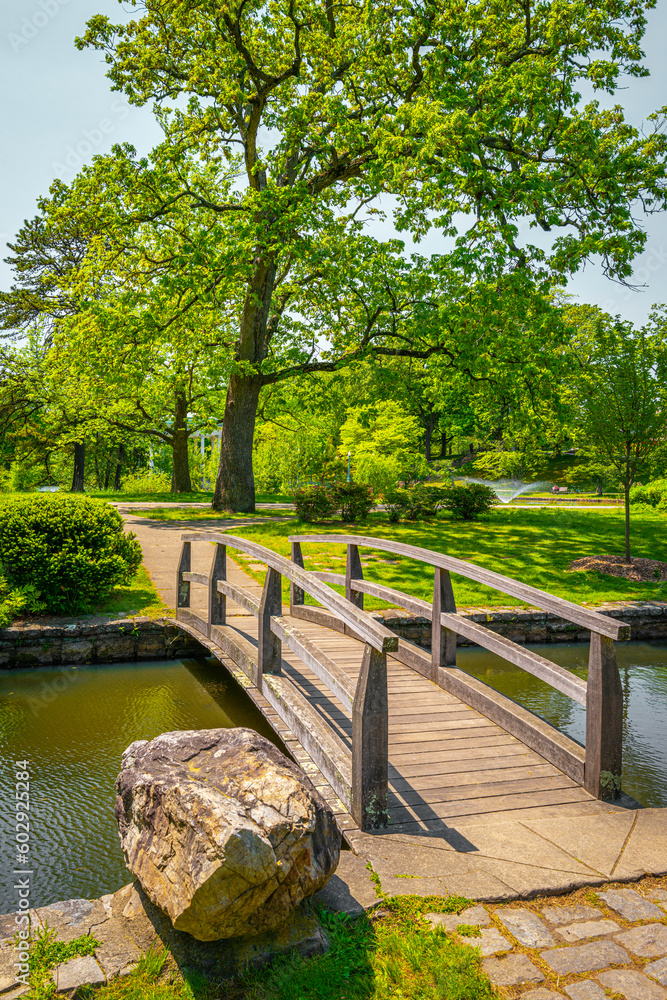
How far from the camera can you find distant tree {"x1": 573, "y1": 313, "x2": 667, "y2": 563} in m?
11.9

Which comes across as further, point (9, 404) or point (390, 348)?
point (9, 404)

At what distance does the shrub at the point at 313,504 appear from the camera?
16.4 m

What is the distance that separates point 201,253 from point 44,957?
1508 centimetres

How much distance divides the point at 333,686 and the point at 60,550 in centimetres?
572

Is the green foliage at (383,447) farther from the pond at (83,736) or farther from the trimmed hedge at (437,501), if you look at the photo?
the pond at (83,736)

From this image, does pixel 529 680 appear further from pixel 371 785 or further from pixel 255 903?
pixel 255 903

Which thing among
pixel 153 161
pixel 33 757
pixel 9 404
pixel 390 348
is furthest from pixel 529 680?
pixel 9 404

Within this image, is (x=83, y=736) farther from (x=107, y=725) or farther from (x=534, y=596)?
(x=534, y=596)

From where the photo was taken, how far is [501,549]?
14.1 m

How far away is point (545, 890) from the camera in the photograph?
9.82ft

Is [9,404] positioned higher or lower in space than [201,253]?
lower

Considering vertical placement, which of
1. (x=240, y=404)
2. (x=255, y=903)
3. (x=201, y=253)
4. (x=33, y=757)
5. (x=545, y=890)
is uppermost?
(x=201, y=253)

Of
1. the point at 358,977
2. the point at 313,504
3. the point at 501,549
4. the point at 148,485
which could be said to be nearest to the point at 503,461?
the point at 313,504

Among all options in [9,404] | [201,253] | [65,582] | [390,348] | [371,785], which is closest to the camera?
[371,785]
